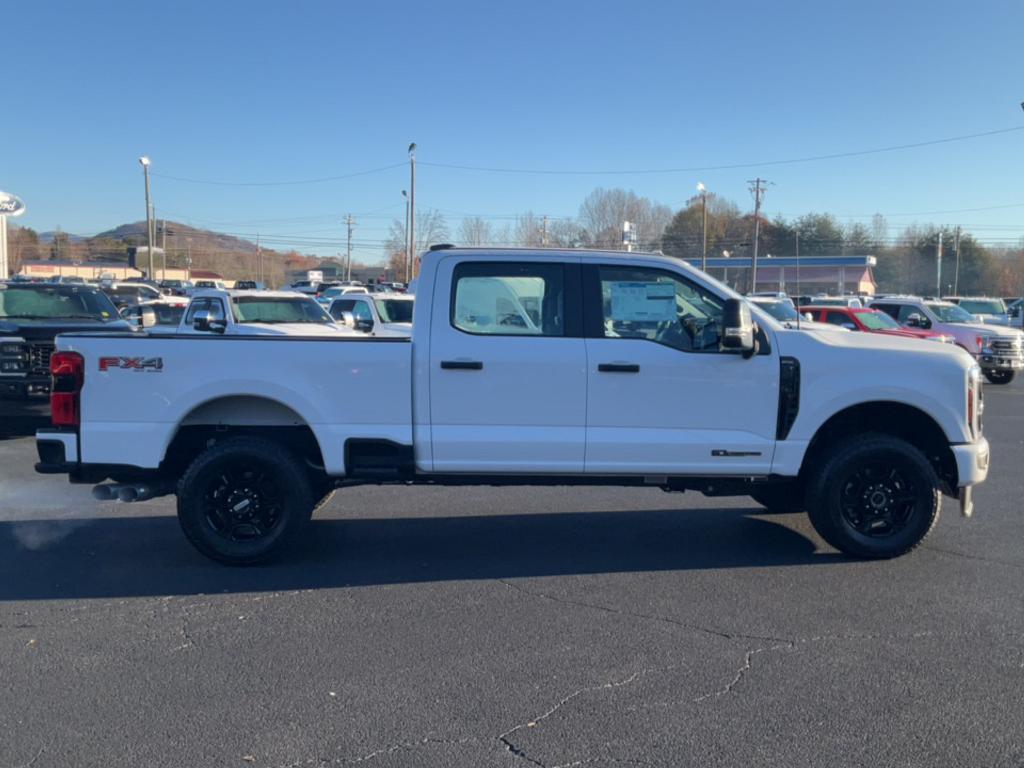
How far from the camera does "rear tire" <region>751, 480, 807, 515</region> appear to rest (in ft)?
24.3

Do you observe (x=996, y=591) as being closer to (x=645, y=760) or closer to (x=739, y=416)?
(x=739, y=416)

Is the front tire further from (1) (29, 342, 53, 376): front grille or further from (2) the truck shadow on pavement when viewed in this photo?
(1) (29, 342, 53, 376): front grille

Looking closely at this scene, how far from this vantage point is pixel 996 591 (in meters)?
5.98

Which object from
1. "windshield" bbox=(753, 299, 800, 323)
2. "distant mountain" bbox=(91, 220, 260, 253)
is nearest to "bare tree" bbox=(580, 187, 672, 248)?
"windshield" bbox=(753, 299, 800, 323)

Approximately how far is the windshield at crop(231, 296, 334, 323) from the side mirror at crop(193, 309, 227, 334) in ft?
2.35

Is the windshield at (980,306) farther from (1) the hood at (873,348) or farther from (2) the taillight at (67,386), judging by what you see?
(2) the taillight at (67,386)

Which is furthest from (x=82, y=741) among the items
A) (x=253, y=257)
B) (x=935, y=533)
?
(x=253, y=257)

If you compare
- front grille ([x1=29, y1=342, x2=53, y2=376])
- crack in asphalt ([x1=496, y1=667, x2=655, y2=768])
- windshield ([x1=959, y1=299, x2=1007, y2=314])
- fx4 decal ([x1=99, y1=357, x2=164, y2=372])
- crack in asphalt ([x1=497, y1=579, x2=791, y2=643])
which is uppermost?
windshield ([x1=959, y1=299, x2=1007, y2=314])

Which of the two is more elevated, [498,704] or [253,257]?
[253,257]

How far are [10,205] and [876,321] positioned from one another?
33.2m

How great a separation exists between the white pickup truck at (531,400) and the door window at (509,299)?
0.01 m

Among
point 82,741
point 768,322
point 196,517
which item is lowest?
point 82,741

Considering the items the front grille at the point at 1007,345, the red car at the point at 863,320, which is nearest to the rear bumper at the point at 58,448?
the red car at the point at 863,320

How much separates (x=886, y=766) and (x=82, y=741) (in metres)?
3.27
